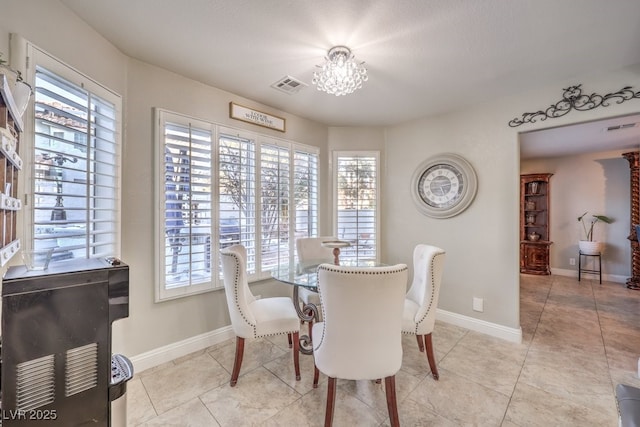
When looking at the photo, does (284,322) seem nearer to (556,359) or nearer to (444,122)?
(556,359)

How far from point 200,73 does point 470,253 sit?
332 centimetres

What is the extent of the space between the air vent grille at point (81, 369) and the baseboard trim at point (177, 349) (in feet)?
4.61

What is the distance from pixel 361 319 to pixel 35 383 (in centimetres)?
126

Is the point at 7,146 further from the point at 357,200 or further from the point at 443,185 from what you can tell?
the point at 443,185

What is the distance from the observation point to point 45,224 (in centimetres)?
146

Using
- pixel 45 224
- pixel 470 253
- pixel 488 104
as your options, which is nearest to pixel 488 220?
pixel 470 253

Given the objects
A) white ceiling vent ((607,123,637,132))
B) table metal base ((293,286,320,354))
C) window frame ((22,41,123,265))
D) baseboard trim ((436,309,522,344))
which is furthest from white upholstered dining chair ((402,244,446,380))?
white ceiling vent ((607,123,637,132))

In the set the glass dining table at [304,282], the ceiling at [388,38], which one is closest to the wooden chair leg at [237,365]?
the glass dining table at [304,282]

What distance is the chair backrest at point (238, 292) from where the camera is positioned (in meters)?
1.89

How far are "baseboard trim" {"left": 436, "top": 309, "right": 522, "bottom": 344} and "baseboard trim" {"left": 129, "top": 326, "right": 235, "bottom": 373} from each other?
8.19 feet

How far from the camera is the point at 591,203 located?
16.6ft

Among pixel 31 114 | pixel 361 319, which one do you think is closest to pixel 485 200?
pixel 361 319

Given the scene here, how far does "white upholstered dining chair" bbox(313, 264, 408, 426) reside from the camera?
1350 mm

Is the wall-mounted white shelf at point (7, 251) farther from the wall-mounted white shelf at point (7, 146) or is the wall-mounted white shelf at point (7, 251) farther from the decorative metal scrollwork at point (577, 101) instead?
the decorative metal scrollwork at point (577, 101)
